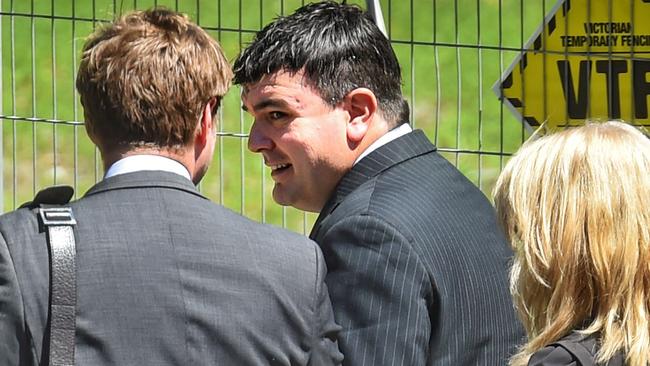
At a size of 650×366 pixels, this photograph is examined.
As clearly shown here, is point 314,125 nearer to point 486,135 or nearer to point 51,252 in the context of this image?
point 51,252

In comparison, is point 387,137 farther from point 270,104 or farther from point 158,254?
point 158,254

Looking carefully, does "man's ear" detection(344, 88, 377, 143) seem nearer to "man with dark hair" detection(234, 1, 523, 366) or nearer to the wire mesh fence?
"man with dark hair" detection(234, 1, 523, 366)

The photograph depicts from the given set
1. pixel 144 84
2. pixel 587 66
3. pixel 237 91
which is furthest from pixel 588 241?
pixel 237 91

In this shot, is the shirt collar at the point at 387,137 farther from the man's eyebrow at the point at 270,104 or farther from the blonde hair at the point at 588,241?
the blonde hair at the point at 588,241

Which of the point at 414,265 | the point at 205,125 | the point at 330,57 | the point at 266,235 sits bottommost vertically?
the point at 414,265

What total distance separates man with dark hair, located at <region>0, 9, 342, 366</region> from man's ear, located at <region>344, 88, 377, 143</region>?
769mm

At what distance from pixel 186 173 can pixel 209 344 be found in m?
0.36

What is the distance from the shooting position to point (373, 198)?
329 cm

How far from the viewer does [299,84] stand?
356cm

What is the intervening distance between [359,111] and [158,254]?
107cm

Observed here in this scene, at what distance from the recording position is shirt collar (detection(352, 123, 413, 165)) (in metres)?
3.54

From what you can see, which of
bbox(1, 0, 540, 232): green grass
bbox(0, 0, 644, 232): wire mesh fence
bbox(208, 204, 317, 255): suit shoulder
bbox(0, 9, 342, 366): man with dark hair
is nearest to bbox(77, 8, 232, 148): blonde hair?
bbox(0, 9, 342, 366): man with dark hair

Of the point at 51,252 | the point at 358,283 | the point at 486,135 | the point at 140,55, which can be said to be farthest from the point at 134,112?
the point at 486,135

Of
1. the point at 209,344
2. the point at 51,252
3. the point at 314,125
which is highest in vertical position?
the point at 314,125
